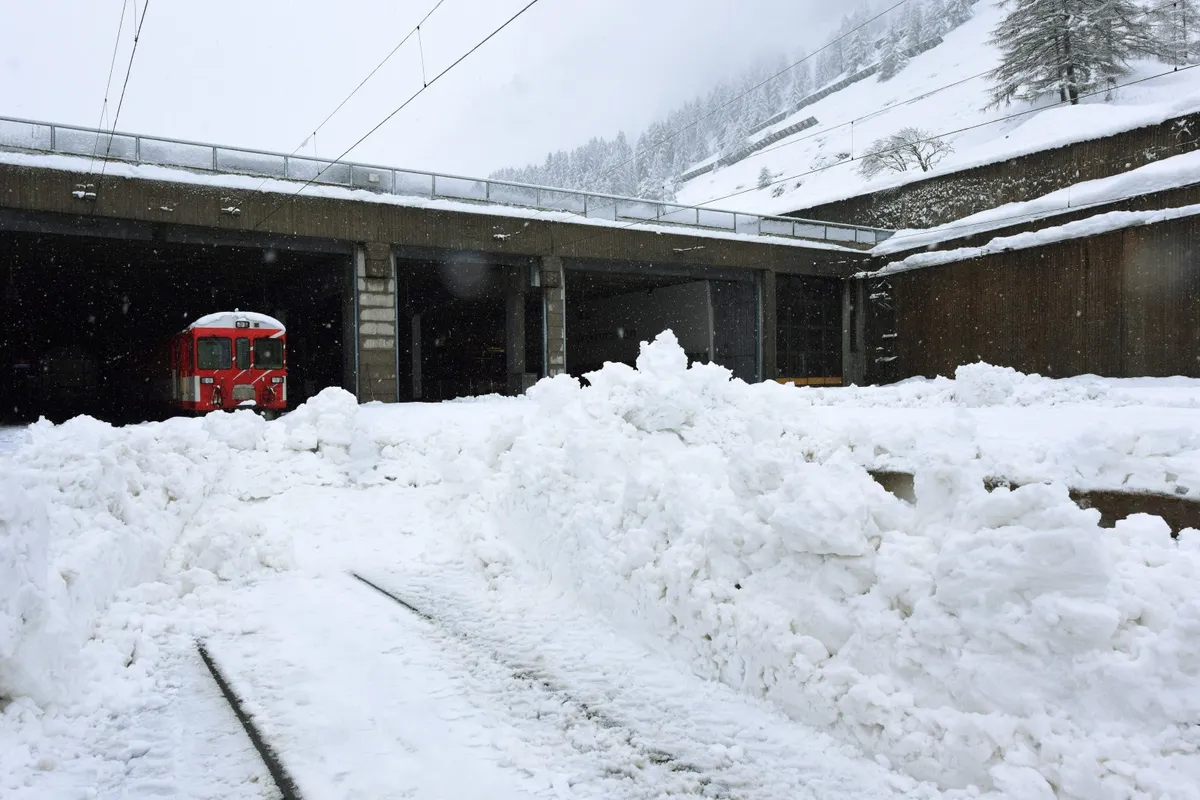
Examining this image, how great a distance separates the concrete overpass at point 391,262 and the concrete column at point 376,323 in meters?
0.04

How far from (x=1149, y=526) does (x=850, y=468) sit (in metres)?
1.64

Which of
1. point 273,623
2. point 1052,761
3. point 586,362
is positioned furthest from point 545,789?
point 586,362

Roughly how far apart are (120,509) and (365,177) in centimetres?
1672

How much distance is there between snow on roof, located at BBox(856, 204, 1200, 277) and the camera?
856 inches

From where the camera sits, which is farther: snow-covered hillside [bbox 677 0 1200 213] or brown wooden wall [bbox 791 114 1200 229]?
snow-covered hillside [bbox 677 0 1200 213]

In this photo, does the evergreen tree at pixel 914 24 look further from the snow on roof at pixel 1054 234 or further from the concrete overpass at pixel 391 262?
the snow on roof at pixel 1054 234

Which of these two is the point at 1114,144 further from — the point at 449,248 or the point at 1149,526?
the point at 1149,526

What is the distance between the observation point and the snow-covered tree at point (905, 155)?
53438 millimetres

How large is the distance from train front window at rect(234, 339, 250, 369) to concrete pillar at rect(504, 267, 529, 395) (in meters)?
8.53

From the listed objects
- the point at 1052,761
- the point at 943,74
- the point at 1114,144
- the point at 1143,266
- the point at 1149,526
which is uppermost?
the point at 943,74

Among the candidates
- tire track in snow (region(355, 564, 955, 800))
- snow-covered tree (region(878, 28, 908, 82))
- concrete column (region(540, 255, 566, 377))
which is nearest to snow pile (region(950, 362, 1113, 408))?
concrete column (region(540, 255, 566, 377))

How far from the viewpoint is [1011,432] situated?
9516mm

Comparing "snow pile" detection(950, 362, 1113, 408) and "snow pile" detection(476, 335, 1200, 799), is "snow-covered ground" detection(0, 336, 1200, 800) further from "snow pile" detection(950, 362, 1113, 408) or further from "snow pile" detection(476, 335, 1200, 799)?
"snow pile" detection(950, 362, 1113, 408)

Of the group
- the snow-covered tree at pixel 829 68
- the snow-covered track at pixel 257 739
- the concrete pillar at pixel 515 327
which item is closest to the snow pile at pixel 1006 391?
the concrete pillar at pixel 515 327
